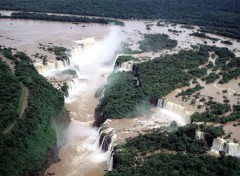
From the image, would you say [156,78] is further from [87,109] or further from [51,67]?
[51,67]

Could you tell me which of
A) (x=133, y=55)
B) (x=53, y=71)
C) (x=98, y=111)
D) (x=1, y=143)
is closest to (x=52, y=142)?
(x=1, y=143)

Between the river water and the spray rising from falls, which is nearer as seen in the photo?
the spray rising from falls

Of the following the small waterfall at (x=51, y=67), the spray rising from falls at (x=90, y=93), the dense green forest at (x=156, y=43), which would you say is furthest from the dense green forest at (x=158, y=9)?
the small waterfall at (x=51, y=67)

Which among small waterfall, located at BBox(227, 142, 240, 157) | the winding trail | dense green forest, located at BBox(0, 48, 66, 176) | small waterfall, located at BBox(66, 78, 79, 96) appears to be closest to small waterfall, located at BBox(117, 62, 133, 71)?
small waterfall, located at BBox(66, 78, 79, 96)

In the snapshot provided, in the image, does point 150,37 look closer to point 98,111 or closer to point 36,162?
point 98,111

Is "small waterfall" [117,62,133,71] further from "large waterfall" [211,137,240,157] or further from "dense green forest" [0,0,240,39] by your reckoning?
"dense green forest" [0,0,240,39]

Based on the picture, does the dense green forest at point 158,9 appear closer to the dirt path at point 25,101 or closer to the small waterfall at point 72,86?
the small waterfall at point 72,86

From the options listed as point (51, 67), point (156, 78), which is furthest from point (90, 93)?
point (156, 78)
